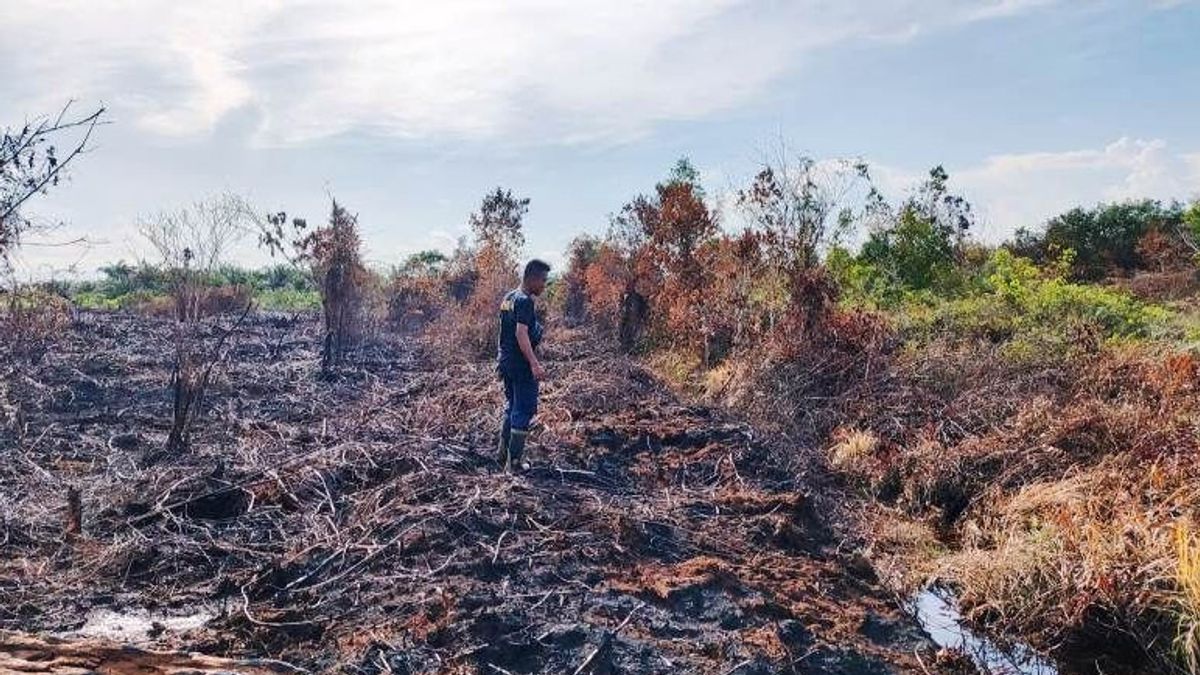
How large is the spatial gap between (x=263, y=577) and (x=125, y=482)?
215 cm

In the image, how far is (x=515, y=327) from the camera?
283 inches

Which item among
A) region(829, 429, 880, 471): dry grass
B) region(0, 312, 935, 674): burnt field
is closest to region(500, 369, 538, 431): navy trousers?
region(0, 312, 935, 674): burnt field

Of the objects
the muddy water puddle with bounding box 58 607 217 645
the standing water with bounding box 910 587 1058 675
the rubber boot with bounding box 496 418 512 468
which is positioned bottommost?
the standing water with bounding box 910 587 1058 675

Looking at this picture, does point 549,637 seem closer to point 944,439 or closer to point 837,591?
point 837,591

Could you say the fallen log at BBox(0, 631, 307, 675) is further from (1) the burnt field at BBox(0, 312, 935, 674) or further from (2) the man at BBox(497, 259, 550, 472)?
(2) the man at BBox(497, 259, 550, 472)

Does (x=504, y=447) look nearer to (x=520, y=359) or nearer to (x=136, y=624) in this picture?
(x=520, y=359)

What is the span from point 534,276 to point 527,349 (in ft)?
1.82

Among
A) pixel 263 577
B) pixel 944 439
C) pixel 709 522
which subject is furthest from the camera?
pixel 944 439

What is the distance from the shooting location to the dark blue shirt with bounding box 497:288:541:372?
718 cm

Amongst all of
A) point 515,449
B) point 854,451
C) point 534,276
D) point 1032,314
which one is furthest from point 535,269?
point 1032,314

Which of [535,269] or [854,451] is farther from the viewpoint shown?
[854,451]

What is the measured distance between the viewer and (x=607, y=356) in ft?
48.7

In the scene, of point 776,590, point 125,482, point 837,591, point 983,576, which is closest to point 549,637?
point 776,590

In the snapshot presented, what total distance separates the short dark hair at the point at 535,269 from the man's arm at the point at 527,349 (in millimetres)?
376
